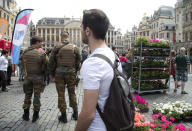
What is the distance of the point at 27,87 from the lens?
4.52 m

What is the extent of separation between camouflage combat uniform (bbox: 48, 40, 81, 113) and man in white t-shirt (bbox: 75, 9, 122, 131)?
2.74m

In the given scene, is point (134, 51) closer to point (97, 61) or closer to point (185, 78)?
point (185, 78)

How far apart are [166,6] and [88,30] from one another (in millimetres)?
76791

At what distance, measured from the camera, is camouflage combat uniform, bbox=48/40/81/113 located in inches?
171

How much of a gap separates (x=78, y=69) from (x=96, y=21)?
10.8 feet

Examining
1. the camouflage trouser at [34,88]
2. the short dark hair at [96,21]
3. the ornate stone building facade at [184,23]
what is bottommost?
the camouflage trouser at [34,88]

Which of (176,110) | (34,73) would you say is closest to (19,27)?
(34,73)

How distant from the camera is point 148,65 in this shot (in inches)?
319

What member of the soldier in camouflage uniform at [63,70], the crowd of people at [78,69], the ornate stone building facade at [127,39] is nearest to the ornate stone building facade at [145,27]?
the ornate stone building facade at [127,39]

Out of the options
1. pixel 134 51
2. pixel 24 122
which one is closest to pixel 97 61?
pixel 24 122

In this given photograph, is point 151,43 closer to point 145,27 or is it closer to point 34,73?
point 34,73

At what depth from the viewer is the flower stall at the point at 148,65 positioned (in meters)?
7.91

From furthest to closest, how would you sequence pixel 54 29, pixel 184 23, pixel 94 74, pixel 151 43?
pixel 54 29, pixel 184 23, pixel 151 43, pixel 94 74

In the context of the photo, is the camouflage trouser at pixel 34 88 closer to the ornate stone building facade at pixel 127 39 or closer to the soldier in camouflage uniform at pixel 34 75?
the soldier in camouflage uniform at pixel 34 75
